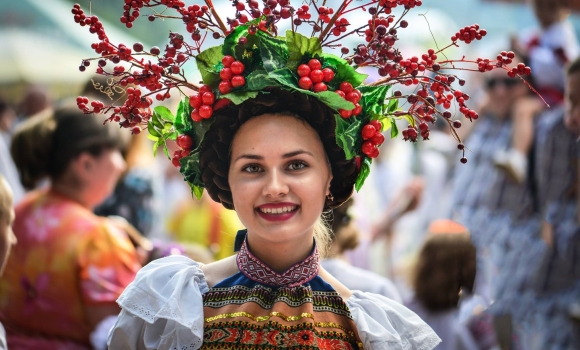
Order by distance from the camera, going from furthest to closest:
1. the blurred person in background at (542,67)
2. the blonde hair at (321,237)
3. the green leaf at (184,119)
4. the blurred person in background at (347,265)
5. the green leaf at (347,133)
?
the blurred person in background at (542,67)
the blurred person in background at (347,265)
the blonde hair at (321,237)
the green leaf at (184,119)
the green leaf at (347,133)

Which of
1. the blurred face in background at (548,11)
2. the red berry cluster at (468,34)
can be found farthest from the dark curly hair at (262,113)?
the blurred face in background at (548,11)

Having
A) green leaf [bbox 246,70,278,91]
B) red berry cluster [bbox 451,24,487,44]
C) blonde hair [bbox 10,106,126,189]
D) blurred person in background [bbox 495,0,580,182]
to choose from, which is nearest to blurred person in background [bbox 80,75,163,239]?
blonde hair [bbox 10,106,126,189]

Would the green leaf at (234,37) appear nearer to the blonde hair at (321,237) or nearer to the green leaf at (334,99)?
the green leaf at (334,99)

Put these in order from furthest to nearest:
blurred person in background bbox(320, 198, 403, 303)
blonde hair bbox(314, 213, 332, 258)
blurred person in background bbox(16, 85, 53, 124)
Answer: blurred person in background bbox(16, 85, 53, 124) < blurred person in background bbox(320, 198, 403, 303) < blonde hair bbox(314, 213, 332, 258)

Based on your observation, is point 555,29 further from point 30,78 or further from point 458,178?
point 30,78

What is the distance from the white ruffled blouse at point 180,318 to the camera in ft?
7.18

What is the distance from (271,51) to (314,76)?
0.49ft

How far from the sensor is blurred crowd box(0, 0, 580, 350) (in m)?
3.26

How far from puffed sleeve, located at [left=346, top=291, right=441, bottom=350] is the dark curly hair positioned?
0.36 meters

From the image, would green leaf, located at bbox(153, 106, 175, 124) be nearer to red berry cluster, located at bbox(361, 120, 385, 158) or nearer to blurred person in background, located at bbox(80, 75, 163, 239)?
red berry cluster, located at bbox(361, 120, 385, 158)

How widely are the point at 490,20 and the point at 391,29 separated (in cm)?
996

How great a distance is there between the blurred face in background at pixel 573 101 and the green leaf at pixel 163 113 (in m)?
2.64

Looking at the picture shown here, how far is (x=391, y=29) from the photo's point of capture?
2160 mm

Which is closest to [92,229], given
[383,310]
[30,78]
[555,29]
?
[383,310]
